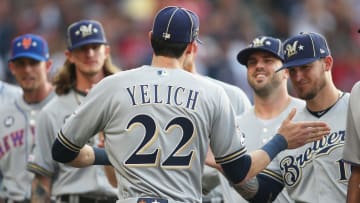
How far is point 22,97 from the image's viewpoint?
1032 centimetres

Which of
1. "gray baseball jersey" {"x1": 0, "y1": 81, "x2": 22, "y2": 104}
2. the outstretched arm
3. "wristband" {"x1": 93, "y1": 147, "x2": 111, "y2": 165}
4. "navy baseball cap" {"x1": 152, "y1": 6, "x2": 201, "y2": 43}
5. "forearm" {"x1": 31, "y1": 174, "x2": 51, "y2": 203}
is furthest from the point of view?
"gray baseball jersey" {"x1": 0, "y1": 81, "x2": 22, "y2": 104}

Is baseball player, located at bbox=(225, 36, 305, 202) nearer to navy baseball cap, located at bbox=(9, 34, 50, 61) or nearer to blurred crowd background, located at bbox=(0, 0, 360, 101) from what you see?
navy baseball cap, located at bbox=(9, 34, 50, 61)

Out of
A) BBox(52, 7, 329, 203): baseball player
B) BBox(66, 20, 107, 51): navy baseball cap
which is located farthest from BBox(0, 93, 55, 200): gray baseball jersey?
BBox(52, 7, 329, 203): baseball player

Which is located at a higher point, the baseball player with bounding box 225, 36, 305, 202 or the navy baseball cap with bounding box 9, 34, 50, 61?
the navy baseball cap with bounding box 9, 34, 50, 61

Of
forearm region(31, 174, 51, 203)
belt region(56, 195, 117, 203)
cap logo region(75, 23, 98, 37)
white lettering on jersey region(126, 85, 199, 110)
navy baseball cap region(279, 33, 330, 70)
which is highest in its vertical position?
cap logo region(75, 23, 98, 37)

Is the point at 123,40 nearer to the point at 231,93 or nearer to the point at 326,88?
the point at 231,93

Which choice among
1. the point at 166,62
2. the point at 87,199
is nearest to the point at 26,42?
the point at 87,199

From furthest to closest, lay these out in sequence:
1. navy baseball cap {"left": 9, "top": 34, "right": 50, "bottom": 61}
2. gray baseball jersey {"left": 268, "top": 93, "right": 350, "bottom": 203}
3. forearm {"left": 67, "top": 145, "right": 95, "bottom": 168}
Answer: navy baseball cap {"left": 9, "top": 34, "right": 50, "bottom": 61}
gray baseball jersey {"left": 268, "top": 93, "right": 350, "bottom": 203}
forearm {"left": 67, "top": 145, "right": 95, "bottom": 168}

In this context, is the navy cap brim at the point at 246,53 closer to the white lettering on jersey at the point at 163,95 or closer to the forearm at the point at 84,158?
the forearm at the point at 84,158

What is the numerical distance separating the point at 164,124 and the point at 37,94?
12.1 ft

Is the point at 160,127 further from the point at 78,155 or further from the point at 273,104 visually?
the point at 273,104

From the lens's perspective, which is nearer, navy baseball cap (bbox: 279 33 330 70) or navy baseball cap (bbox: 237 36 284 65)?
navy baseball cap (bbox: 279 33 330 70)

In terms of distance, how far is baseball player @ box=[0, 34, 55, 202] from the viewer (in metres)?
10.1

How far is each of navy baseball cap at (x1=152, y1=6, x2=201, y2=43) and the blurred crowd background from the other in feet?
27.6
